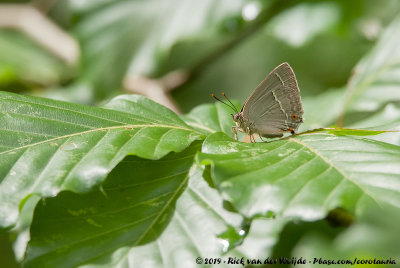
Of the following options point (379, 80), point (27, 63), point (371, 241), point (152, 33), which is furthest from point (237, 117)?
point (27, 63)

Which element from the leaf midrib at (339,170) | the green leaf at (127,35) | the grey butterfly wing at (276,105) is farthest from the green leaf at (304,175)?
the green leaf at (127,35)

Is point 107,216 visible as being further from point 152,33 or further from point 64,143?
point 152,33

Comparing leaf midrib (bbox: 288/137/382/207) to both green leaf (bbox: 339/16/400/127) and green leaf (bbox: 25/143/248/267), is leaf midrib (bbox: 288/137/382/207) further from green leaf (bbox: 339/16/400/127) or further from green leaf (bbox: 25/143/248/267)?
green leaf (bbox: 339/16/400/127)

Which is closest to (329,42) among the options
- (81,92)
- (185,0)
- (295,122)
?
(185,0)

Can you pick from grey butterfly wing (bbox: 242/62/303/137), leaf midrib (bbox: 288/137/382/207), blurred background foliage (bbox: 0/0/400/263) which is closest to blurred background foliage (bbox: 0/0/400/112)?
blurred background foliage (bbox: 0/0/400/263)

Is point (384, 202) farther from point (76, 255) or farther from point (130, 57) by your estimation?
point (130, 57)
